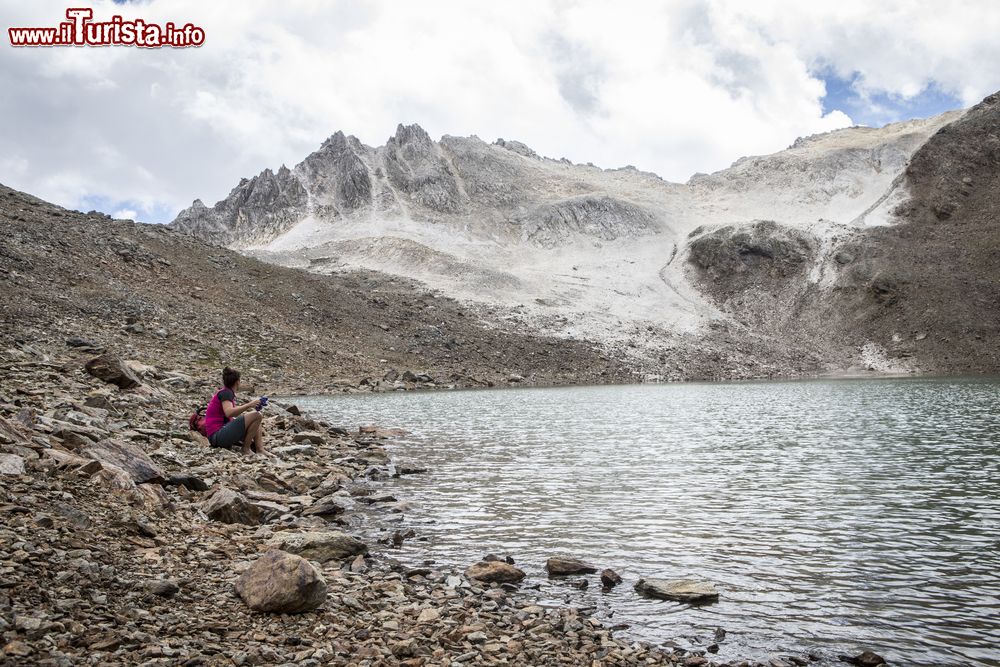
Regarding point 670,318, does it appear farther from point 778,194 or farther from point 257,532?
point 257,532

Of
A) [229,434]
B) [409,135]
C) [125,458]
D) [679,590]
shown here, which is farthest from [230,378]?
[409,135]

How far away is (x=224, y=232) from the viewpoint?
132625 millimetres

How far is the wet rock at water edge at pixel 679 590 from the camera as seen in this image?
8758 millimetres

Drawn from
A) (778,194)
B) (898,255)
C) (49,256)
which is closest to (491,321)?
(49,256)

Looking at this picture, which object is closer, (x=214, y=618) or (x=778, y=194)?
(x=214, y=618)

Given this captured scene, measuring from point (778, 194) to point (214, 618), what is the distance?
144604 millimetres

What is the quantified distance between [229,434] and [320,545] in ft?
25.9

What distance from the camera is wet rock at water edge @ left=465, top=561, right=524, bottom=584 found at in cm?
957

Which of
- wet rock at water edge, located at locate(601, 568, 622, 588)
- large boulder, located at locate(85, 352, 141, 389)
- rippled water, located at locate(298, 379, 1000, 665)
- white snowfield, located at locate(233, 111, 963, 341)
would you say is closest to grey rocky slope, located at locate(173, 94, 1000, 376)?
white snowfield, located at locate(233, 111, 963, 341)

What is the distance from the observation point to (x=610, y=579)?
371 inches

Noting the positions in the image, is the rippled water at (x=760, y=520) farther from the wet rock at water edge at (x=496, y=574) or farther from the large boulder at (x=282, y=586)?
the large boulder at (x=282, y=586)

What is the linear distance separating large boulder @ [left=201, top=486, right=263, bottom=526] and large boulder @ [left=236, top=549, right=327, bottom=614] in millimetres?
3912

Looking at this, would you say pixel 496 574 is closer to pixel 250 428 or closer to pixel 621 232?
pixel 250 428

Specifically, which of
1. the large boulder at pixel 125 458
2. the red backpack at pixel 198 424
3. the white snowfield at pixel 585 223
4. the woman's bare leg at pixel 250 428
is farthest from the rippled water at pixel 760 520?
the white snowfield at pixel 585 223
